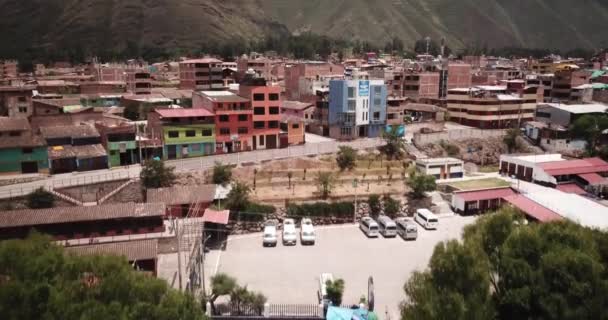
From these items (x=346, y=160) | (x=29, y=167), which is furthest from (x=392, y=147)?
(x=29, y=167)

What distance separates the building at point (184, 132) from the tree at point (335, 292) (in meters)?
20.8

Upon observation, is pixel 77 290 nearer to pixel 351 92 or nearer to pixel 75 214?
pixel 75 214

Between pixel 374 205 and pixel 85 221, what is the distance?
51.5 ft

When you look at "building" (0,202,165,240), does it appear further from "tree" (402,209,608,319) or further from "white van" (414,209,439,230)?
"white van" (414,209,439,230)

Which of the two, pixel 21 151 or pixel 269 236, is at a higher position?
pixel 21 151

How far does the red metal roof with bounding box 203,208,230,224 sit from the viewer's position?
2522cm

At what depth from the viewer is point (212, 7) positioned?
495 feet

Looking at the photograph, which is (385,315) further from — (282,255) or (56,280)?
(56,280)

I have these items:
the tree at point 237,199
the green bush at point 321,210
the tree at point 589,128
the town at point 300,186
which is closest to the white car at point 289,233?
the town at point 300,186

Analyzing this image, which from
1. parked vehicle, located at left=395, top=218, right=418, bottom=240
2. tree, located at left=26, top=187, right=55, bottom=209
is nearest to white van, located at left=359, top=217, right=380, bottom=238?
parked vehicle, located at left=395, top=218, right=418, bottom=240

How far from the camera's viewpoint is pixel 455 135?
4519 cm

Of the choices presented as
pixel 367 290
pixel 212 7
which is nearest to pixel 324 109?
pixel 367 290

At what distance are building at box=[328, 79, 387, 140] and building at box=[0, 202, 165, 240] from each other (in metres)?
22.8

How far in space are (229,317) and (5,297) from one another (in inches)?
277
